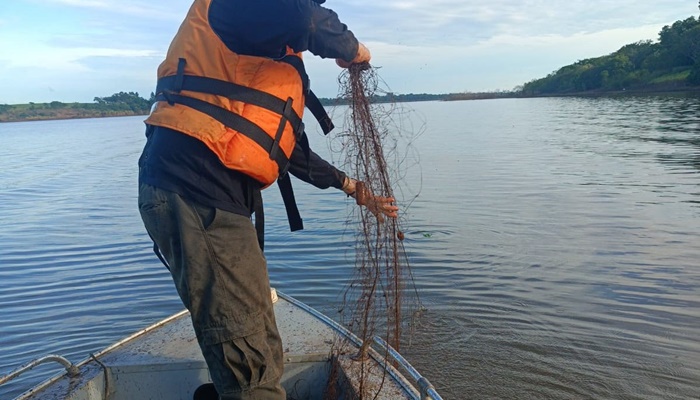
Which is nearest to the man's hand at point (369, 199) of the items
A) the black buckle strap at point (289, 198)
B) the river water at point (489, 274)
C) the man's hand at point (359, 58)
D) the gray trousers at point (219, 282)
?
the black buckle strap at point (289, 198)

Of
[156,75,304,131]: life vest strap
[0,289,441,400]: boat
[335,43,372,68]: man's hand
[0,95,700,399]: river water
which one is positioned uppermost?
[335,43,372,68]: man's hand

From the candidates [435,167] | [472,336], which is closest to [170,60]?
[472,336]

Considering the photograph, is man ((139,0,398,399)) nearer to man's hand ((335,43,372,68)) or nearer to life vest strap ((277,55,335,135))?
life vest strap ((277,55,335,135))

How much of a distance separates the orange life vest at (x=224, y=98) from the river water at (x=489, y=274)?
3.53 feet

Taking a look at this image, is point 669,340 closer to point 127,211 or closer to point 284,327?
point 284,327

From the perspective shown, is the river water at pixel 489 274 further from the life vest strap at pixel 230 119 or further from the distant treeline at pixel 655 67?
the distant treeline at pixel 655 67

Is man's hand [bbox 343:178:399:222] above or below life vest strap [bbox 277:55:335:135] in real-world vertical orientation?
below

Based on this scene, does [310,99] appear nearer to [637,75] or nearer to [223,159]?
[223,159]

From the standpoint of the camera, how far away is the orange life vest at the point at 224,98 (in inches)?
97.8

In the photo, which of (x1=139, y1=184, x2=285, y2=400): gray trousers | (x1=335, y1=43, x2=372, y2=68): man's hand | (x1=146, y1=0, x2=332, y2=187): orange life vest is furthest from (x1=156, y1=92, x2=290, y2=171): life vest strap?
(x1=335, y1=43, x2=372, y2=68): man's hand

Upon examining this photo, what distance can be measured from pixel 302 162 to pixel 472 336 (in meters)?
4.41

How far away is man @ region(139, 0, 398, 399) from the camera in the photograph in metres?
2.46

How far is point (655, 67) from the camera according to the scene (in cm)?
9169

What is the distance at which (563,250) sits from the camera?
9.47 metres
